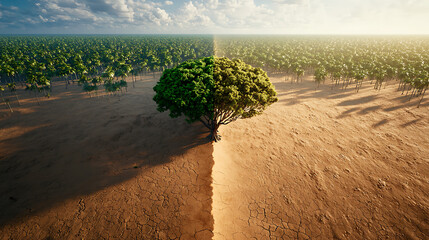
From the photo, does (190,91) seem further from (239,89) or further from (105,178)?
(105,178)

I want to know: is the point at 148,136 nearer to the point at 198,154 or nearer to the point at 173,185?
the point at 198,154

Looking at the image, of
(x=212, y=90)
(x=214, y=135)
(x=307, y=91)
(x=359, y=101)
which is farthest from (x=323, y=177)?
(x=307, y=91)

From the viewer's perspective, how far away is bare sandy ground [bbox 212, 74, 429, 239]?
15.7 meters

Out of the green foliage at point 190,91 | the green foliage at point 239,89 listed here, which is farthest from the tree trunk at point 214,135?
the green foliage at point 190,91

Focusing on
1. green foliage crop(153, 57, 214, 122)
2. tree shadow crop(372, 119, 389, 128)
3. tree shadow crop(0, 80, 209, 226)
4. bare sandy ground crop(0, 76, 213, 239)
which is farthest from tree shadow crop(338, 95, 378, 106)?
green foliage crop(153, 57, 214, 122)

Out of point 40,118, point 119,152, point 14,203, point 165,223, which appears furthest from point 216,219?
point 40,118

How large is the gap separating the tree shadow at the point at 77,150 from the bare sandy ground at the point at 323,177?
8223mm

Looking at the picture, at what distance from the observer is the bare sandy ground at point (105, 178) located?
15.3 m

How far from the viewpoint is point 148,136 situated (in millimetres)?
28766

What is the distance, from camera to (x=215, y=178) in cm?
1989

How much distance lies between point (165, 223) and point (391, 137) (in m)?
36.3

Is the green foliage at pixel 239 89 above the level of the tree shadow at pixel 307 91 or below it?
above

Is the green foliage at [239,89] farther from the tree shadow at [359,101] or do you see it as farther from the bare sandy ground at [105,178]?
the tree shadow at [359,101]

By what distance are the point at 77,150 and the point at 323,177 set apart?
106ft
